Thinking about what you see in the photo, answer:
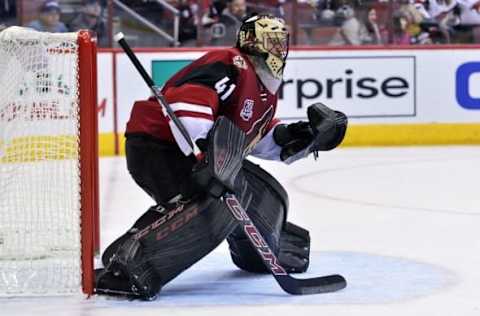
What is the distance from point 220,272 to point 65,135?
0.69 meters

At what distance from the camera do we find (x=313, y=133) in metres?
3.79

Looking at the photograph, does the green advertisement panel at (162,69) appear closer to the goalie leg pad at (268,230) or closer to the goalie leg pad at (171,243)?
the goalie leg pad at (268,230)

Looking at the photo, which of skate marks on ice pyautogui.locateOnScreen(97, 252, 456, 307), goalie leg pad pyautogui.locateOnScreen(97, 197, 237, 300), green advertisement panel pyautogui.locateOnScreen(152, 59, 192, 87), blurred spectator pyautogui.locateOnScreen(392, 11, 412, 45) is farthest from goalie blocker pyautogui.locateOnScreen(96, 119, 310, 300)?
blurred spectator pyautogui.locateOnScreen(392, 11, 412, 45)

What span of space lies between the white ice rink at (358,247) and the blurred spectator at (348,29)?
4.76ft

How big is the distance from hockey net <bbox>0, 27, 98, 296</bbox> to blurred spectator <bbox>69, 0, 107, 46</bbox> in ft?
15.1

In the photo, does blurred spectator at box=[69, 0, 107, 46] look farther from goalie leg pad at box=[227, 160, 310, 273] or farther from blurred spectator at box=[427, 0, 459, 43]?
goalie leg pad at box=[227, 160, 310, 273]

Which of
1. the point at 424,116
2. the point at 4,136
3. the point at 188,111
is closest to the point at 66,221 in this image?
the point at 4,136

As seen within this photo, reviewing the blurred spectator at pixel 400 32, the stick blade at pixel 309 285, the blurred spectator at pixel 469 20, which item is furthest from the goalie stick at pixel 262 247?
the blurred spectator at pixel 469 20

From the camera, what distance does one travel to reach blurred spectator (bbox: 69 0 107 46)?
8.41 m

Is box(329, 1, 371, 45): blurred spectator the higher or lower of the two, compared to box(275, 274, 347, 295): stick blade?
higher

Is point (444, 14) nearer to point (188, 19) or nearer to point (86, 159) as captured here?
point (188, 19)

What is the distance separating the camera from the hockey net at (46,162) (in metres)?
3.47

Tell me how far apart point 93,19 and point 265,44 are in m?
5.07

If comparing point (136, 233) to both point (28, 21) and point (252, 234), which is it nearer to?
point (252, 234)
